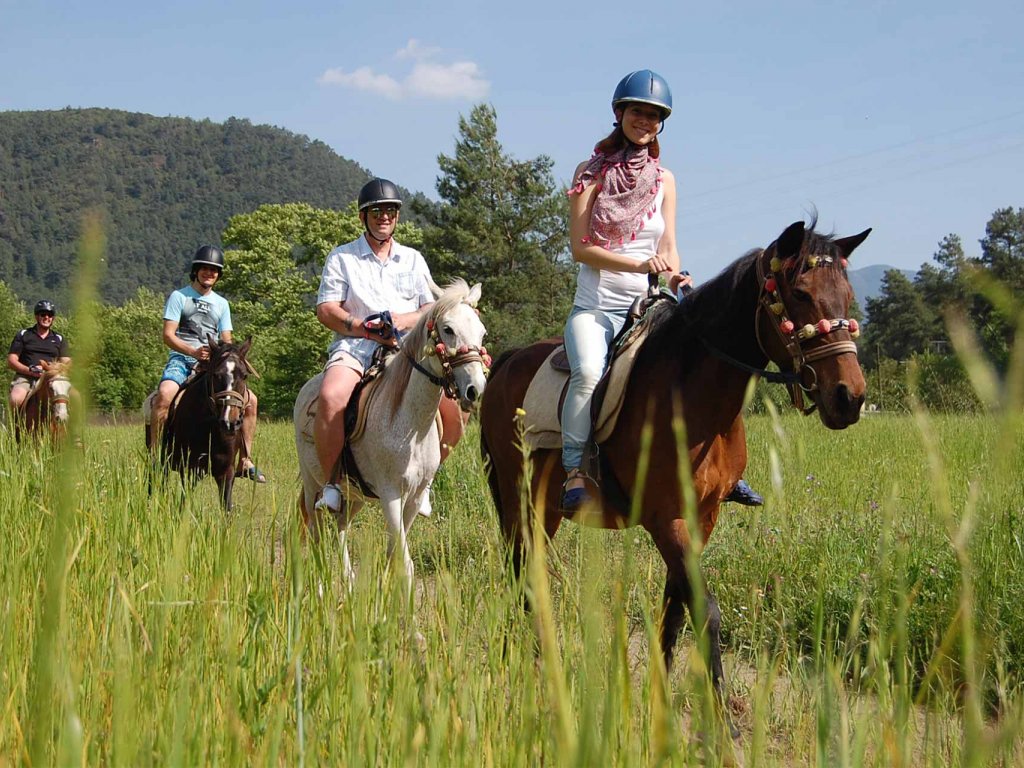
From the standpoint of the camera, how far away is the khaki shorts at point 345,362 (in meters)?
6.01

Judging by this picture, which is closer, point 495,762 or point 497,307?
point 495,762

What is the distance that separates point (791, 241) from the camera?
4.00 metres

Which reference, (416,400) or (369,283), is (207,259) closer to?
(369,283)

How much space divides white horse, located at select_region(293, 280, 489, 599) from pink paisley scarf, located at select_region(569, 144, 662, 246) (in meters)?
0.80

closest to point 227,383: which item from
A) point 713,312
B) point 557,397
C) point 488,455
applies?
point 488,455

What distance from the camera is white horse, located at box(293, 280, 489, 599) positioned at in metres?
5.06

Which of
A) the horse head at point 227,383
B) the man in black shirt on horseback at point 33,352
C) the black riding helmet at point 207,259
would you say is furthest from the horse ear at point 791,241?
the man in black shirt on horseback at point 33,352

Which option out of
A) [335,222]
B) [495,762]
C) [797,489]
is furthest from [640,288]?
[335,222]

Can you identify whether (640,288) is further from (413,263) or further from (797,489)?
(797,489)

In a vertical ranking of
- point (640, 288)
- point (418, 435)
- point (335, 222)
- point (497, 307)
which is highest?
point (335, 222)

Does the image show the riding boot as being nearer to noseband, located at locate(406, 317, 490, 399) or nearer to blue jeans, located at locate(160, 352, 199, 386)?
noseband, located at locate(406, 317, 490, 399)

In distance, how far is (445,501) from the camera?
9000mm

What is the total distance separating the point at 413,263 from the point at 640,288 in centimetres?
175

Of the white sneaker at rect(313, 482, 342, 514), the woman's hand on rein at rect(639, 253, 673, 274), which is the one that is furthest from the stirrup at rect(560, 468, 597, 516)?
the white sneaker at rect(313, 482, 342, 514)
